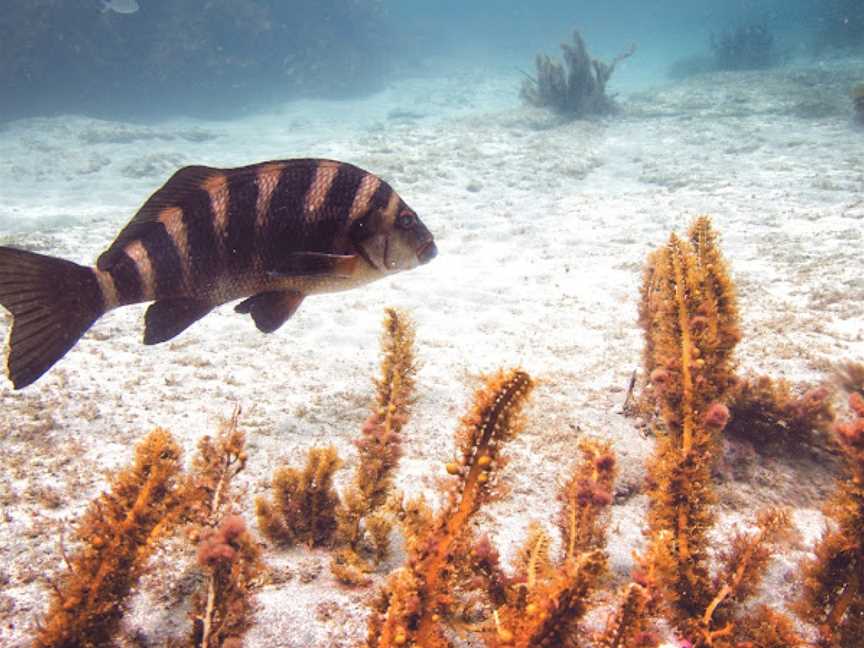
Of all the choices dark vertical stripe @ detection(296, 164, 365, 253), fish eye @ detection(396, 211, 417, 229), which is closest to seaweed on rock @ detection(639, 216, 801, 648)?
fish eye @ detection(396, 211, 417, 229)

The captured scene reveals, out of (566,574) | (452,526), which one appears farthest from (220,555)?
(566,574)

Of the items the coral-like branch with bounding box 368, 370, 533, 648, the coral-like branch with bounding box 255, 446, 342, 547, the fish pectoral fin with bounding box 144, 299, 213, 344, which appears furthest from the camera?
the coral-like branch with bounding box 255, 446, 342, 547

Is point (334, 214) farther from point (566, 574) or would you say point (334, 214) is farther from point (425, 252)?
point (566, 574)

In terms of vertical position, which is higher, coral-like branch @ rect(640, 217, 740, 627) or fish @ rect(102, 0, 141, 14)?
fish @ rect(102, 0, 141, 14)

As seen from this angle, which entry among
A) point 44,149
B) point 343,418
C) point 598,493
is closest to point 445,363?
point 343,418

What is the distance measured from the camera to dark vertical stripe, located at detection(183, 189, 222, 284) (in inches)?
92.3

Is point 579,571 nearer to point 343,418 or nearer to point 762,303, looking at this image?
point 343,418

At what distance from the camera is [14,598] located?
7.62 feet

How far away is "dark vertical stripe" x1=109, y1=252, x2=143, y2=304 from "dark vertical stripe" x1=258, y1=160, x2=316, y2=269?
1.89 ft

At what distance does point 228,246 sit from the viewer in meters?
2.36

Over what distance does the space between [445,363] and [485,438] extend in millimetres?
3218

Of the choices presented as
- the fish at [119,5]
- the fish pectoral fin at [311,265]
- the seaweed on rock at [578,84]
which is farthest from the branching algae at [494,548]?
the fish at [119,5]

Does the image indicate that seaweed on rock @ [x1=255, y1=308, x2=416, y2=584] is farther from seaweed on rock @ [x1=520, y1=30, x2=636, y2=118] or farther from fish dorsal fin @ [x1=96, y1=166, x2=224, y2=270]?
seaweed on rock @ [x1=520, y1=30, x2=636, y2=118]

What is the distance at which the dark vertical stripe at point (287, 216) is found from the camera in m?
2.36
